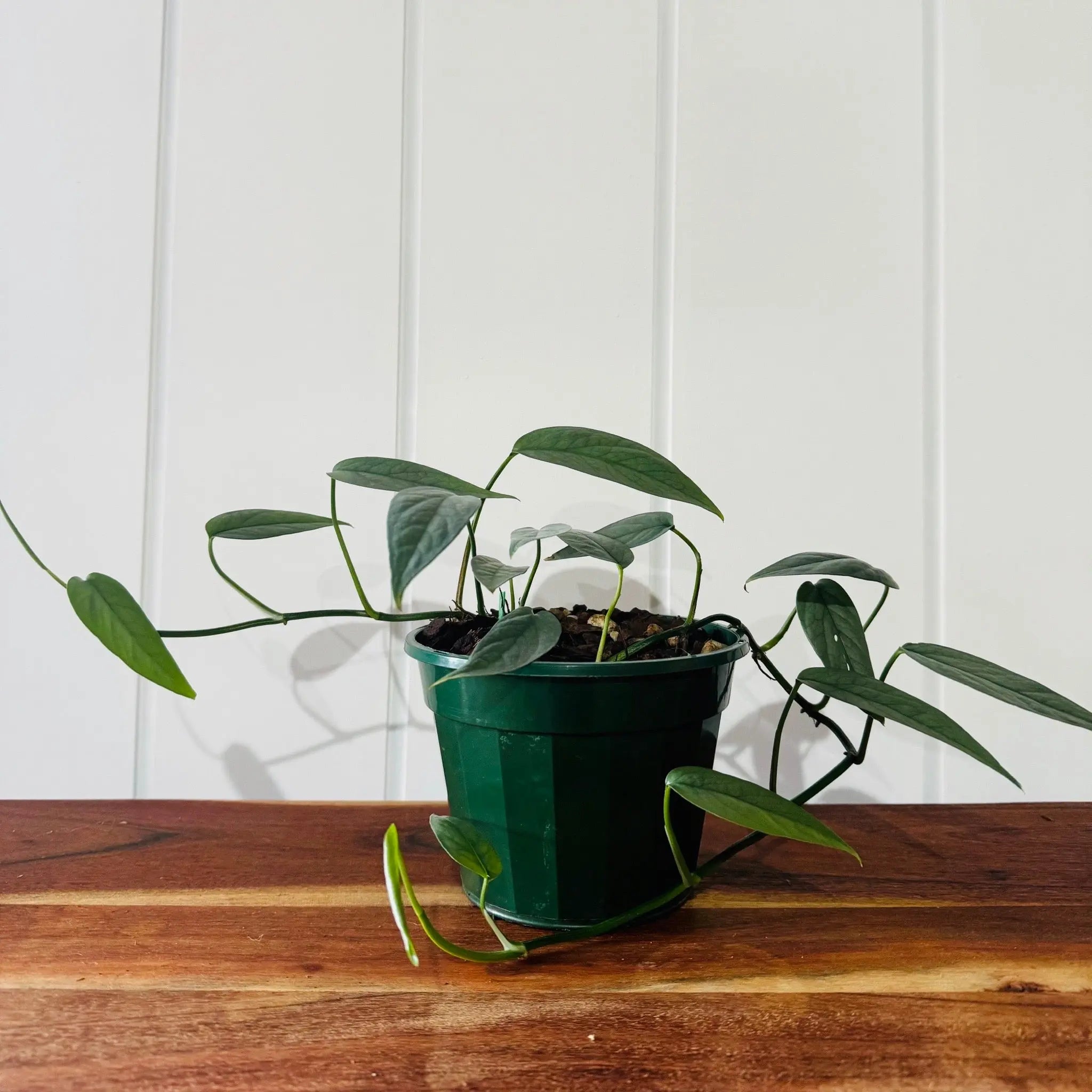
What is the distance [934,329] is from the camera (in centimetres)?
81

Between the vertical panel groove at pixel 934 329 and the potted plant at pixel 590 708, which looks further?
the vertical panel groove at pixel 934 329

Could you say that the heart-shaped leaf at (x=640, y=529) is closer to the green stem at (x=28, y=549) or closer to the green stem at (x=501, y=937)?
the green stem at (x=501, y=937)

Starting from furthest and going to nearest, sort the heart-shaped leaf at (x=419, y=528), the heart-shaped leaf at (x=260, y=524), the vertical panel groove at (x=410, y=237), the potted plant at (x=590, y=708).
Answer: the vertical panel groove at (x=410, y=237)
the heart-shaped leaf at (x=260, y=524)
the potted plant at (x=590, y=708)
the heart-shaped leaf at (x=419, y=528)

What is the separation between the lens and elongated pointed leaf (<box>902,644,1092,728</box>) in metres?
0.45

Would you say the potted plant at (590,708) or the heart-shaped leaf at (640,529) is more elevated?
the heart-shaped leaf at (640,529)

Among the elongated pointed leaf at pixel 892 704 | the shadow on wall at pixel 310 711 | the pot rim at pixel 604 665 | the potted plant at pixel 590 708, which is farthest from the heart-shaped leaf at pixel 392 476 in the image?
the shadow on wall at pixel 310 711

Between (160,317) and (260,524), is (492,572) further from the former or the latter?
(160,317)

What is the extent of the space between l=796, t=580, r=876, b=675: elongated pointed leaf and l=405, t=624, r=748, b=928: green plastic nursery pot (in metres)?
0.05

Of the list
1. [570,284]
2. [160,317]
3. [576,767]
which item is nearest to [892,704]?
[576,767]

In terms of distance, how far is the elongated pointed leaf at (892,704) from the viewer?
43cm

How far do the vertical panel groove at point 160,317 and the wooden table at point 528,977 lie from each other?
26cm

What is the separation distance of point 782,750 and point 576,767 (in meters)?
0.40

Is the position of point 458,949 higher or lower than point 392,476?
lower

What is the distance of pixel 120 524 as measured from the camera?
2.66 ft
